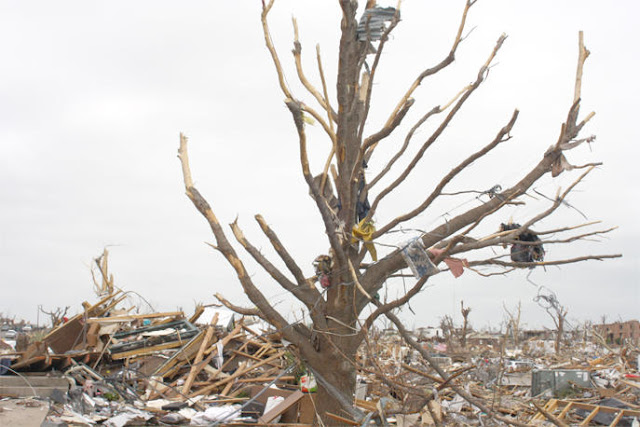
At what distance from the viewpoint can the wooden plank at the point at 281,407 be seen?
7684 mm

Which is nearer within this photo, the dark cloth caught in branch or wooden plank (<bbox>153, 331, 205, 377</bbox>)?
the dark cloth caught in branch

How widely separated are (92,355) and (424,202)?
26.8 ft

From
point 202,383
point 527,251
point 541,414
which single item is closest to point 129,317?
point 202,383

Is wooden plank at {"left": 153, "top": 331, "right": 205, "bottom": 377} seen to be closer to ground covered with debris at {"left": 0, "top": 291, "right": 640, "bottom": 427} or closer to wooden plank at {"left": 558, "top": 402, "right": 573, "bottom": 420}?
ground covered with debris at {"left": 0, "top": 291, "right": 640, "bottom": 427}

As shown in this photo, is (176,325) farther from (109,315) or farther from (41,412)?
(41,412)

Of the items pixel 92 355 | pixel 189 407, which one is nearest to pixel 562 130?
pixel 189 407

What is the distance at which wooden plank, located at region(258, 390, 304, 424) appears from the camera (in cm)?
768

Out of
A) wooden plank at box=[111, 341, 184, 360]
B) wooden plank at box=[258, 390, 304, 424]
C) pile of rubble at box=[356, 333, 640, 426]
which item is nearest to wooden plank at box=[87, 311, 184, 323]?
wooden plank at box=[111, 341, 184, 360]

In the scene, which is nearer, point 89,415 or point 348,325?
point 348,325

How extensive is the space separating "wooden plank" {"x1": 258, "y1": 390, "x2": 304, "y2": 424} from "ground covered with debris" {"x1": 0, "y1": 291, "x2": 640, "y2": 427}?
0.02 meters

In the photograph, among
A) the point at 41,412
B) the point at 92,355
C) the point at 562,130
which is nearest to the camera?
the point at 562,130

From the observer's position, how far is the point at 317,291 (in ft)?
15.8

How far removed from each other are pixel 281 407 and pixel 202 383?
109 inches

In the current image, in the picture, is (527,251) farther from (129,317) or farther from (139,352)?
(129,317)
